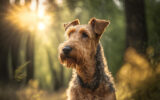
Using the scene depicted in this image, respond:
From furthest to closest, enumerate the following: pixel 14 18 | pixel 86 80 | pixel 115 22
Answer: pixel 115 22
pixel 14 18
pixel 86 80

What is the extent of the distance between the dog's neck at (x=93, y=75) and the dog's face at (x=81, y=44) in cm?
15

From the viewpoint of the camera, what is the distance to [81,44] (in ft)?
12.3

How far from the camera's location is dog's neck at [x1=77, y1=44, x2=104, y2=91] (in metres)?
3.75

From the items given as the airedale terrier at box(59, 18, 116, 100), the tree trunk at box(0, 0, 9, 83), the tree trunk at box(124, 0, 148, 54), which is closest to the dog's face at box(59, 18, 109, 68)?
the airedale terrier at box(59, 18, 116, 100)

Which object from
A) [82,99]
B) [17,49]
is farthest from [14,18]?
[82,99]

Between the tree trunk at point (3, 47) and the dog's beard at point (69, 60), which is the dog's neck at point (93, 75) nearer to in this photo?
the dog's beard at point (69, 60)

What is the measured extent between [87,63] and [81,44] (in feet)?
1.26

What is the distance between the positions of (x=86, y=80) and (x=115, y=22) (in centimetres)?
1013

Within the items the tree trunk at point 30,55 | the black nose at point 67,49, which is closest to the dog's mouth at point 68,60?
the black nose at point 67,49

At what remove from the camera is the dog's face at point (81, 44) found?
11.7 ft

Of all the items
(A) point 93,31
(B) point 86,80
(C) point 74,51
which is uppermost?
(A) point 93,31

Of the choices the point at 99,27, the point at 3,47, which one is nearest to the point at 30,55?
the point at 3,47

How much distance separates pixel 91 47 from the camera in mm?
3916

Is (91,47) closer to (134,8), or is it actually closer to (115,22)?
(134,8)
